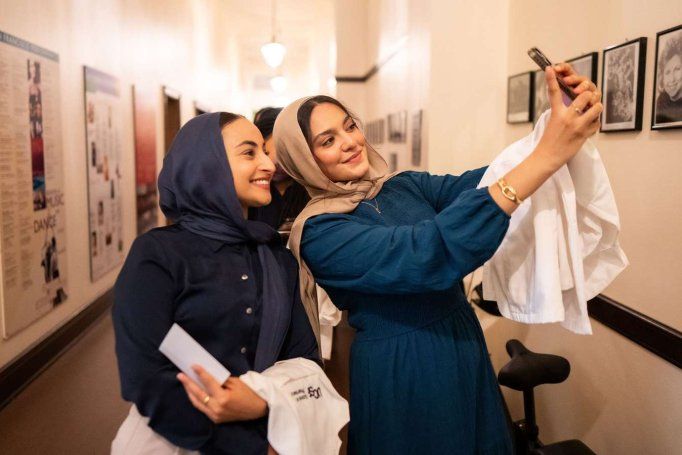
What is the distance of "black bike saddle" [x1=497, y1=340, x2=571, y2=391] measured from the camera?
1946 millimetres

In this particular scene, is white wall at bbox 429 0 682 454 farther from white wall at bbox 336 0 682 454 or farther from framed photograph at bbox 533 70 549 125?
framed photograph at bbox 533 70 549 125

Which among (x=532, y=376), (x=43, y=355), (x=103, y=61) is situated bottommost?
(x=43, y=355)

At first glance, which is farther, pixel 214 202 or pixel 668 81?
pixel 668 81

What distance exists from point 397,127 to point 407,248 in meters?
4.20

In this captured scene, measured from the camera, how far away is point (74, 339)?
4.50 m

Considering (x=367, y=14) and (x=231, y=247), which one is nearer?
(x=231, y=247)

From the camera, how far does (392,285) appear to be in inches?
46.3

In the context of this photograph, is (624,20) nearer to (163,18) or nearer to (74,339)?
(74,339)

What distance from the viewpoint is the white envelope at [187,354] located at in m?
1.05

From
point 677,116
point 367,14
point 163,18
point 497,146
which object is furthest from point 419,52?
point 163,18

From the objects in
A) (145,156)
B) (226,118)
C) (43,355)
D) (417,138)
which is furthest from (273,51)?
(226,118)

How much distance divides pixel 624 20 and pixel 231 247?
1.66 m

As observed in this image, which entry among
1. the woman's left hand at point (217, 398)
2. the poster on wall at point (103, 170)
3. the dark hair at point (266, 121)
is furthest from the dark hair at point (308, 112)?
the poster on wall at point (103, 170)

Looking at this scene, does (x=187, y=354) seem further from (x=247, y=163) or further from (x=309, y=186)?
(x=309, y=186)
